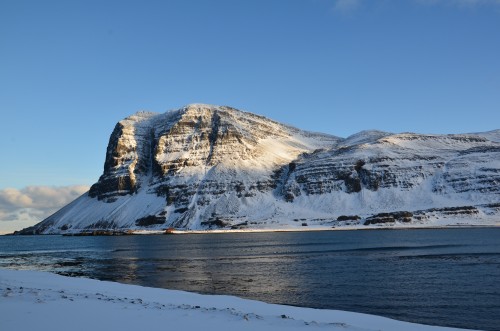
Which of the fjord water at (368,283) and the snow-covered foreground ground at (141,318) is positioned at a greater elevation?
the snow-covered foreground ground at (141,318)

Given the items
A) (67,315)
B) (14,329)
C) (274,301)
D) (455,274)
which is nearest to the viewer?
(14,329)

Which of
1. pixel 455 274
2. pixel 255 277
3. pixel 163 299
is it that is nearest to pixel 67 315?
pixel 163 299

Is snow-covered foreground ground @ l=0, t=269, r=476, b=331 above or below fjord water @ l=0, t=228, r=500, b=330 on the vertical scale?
above

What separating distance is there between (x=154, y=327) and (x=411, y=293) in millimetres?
29824

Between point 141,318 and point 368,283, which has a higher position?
point 141,318

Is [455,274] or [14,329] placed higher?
[14,329]

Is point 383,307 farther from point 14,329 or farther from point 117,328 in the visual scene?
point 14,329

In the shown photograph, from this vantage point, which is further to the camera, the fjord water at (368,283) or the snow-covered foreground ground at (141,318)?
the fjord water at (368,283)

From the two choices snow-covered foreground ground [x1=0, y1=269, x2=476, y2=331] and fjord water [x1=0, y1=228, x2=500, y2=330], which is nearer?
snow-covered foreground ground [x1=0, y1=269, x2=476, y2=331]

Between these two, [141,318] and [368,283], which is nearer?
[141,318]

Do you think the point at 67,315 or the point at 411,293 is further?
the point at 411,293

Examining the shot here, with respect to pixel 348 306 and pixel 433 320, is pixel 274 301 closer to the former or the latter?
pixel 348 306

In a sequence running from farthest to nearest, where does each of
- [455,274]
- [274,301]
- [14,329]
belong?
[455,274] → [274,301] → [14,329]

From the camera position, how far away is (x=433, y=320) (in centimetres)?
3175
